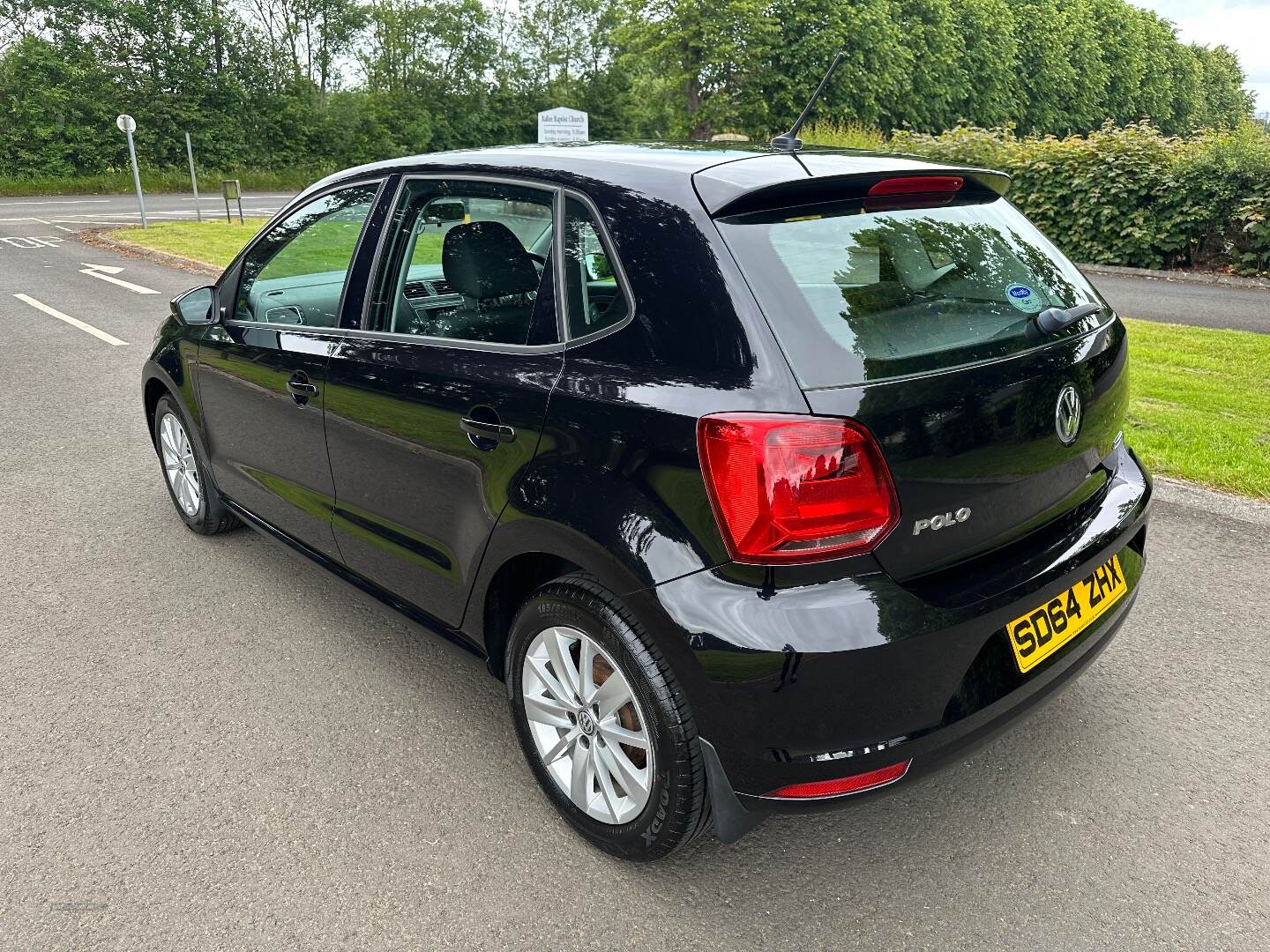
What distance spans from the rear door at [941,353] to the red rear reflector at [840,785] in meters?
0.43

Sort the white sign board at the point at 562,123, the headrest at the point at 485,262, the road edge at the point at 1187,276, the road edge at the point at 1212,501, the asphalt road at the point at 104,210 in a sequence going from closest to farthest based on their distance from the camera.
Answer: the headrest at the point at 485,262
the road edge at the point at 1212,501
the road edge at the point at 1187,276
the asphalt road at the point at 104,210
the white sign board at the point at 562,123

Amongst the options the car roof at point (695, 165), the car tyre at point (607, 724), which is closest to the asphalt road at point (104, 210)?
the car roof at point (695, 165)

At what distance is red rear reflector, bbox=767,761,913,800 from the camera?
2.04 m

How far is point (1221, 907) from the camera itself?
2.22m

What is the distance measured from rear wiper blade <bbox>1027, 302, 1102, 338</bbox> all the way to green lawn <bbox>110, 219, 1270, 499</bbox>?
176 cm

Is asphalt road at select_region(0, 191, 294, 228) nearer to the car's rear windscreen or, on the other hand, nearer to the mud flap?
the car's rear windscreen

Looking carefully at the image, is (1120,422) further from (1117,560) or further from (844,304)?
(844,304)

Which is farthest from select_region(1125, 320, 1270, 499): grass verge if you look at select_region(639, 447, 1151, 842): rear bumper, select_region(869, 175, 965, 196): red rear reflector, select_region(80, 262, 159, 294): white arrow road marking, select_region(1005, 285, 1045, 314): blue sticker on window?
select_region(80, 262, 159, 294): white arrow road marking

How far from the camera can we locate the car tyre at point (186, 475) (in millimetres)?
4293

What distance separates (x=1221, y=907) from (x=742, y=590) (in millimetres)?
1384

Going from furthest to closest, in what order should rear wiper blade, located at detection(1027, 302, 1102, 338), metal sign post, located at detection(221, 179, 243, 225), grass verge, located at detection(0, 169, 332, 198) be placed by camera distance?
grass verge, located at detection(0, 169, 332, 198)
metal sign post, located at detection(221, 179, 243, 225)
rear wiper blade, located at detection(1027, 302, 1102, 338)

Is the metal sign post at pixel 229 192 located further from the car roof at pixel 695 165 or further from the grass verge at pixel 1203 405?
the car roof at pixel 695 165

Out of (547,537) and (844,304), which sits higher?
(844,304)

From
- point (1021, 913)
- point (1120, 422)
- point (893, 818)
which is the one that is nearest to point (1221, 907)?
point (1021, 913)
